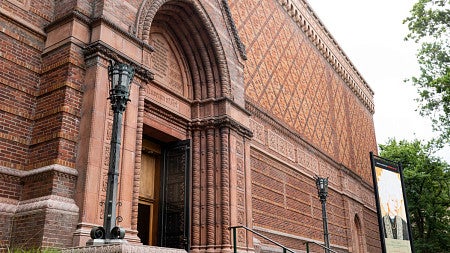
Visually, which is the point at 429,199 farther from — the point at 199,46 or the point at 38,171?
the point at 38,171

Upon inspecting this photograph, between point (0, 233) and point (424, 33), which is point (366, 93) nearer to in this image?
point (424, 33)

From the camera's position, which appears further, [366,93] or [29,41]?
[366,93]

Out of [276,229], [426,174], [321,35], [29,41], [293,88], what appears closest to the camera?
[29,41]

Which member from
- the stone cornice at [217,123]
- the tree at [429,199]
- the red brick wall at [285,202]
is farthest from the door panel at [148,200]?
the tree at [429,199]

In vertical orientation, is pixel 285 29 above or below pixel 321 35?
below

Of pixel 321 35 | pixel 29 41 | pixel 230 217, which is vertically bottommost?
pixel 230 217

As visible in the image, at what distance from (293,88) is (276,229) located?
21.6 feet

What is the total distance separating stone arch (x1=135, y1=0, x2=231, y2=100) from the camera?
36.0ft

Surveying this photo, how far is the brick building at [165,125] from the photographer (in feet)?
22.5

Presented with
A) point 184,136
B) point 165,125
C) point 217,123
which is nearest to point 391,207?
point 217,123

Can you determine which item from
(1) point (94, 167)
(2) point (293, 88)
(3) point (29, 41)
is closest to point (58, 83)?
(3) point (29, 41)

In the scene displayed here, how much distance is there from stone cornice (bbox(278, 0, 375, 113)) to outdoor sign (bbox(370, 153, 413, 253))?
937cm

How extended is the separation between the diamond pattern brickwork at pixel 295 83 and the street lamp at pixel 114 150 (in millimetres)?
8234

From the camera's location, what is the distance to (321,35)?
2312 cm
